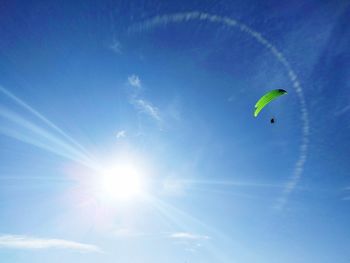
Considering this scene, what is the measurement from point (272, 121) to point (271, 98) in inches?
242

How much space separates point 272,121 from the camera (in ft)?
92.4

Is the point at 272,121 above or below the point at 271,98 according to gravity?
below

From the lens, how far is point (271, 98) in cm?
3350

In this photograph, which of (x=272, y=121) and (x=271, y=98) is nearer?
(x=272, y=121)
